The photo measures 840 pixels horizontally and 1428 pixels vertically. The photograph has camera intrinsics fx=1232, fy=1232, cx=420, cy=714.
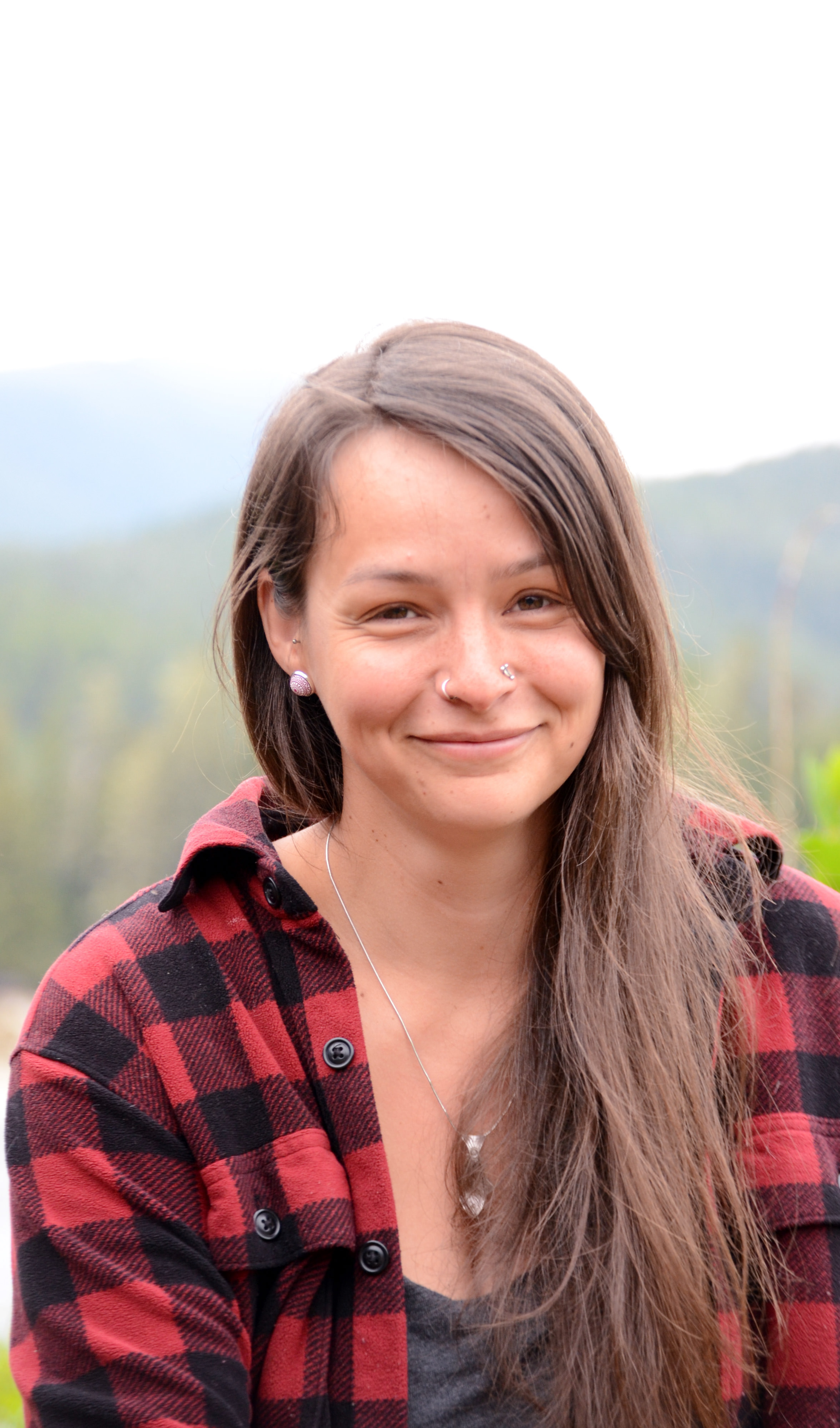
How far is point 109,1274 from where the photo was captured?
1.34 m

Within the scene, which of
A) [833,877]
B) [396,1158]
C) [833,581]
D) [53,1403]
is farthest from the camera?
[833,581]

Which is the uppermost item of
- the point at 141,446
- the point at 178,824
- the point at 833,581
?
the point at 141,446

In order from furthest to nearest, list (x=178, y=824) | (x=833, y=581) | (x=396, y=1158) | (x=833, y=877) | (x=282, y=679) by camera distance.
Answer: (x=178, y=824)
(x=833, y=581)
(x=833, y=877)
(x=282, y=679)
(x=396, y=1158)

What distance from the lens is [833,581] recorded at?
14234 millimetres

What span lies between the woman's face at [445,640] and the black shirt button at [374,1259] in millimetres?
499

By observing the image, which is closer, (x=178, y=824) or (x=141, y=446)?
(x=141, y=446)

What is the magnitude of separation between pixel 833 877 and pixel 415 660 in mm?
909

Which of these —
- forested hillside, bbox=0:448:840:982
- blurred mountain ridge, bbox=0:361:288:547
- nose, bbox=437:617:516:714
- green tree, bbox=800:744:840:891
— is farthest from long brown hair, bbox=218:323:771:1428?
forested hillside, bbox=0:448:840:982

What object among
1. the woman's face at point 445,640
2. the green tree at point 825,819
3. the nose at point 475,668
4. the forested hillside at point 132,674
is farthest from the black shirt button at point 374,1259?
the forested hillside at point 132,674

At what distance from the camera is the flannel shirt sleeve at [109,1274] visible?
1.31m

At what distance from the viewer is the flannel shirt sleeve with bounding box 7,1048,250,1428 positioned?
4.30ft

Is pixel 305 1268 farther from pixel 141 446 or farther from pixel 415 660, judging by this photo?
pixel 141 446

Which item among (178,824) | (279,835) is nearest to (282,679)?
(279,835)

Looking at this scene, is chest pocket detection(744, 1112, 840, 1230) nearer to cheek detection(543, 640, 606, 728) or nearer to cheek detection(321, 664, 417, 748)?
cheek detection(543, 640, 606, 728)
